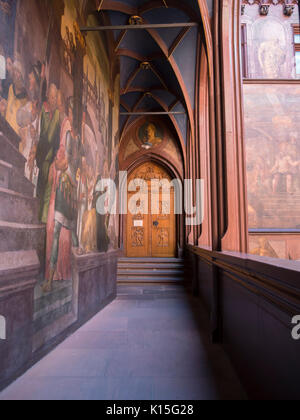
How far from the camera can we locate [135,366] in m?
2.79

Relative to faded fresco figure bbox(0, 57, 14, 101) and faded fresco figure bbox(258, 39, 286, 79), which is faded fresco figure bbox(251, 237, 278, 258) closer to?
faded fresco figure bbox(258, 39, 286, 79)

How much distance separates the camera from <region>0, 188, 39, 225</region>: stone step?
7.86ft

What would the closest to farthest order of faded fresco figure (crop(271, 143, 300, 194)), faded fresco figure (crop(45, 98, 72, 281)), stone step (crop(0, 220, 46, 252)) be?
stone step (crop(0, 220, 46, 252)), faded fresco figure (crop(45, 98, 72, 281)), faded fresco figure (crop(271, 143, 300, 194))

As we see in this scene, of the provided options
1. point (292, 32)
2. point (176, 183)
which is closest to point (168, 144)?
point (176, 183)

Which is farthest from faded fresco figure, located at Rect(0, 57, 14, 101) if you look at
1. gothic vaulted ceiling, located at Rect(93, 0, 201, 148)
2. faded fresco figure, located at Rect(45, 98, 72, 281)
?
gothic vaulted ceiling, located at Rect(93, 0, 201, 148)

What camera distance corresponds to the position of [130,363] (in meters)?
2.86

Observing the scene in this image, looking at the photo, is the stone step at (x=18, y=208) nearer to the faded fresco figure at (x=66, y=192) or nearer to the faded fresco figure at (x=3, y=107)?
the faded fresco figure at (x=66, y=192)

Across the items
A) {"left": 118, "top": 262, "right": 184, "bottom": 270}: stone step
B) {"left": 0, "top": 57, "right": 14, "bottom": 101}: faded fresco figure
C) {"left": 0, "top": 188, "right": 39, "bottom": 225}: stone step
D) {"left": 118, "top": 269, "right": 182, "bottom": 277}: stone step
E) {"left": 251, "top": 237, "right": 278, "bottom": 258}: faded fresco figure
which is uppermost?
{"left": 0, "top": 57, "right": 14, "bottom": 101}: faded fresco figure

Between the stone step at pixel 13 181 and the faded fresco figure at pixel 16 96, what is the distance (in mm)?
381

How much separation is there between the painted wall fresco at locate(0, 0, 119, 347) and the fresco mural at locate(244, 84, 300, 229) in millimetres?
5361

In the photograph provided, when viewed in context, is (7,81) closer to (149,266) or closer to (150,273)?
(150,273)

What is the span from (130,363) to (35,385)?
3.01 ft

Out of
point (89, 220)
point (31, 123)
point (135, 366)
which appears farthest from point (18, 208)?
point (89, 220)

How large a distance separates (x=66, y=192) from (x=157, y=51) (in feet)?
19.1
